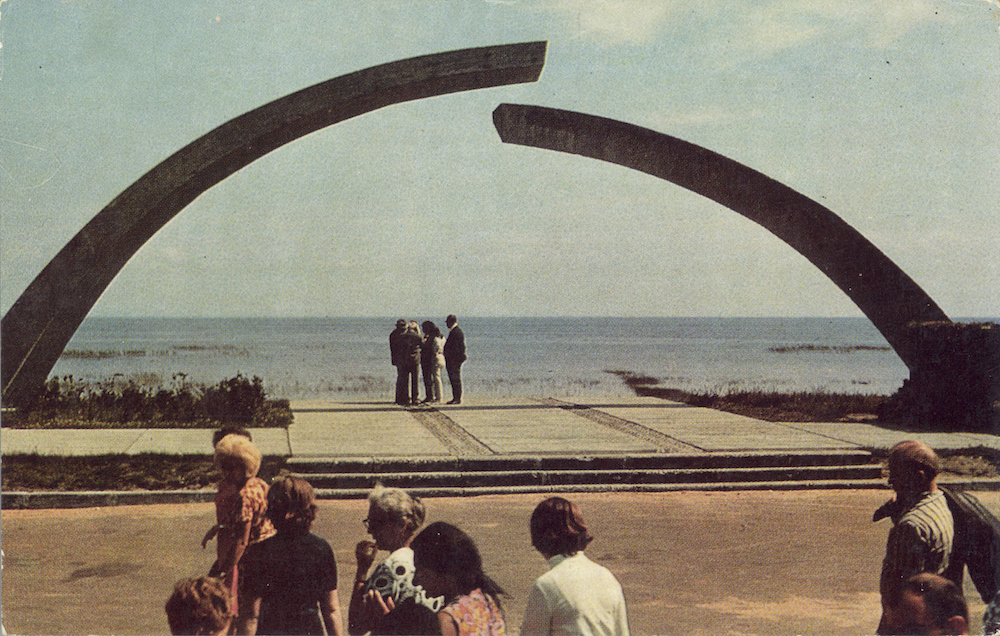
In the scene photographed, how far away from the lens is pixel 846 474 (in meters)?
9.98

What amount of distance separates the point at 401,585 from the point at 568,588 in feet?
1.95

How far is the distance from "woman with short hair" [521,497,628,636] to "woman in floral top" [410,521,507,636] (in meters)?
0.15

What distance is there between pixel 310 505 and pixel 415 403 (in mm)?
12244

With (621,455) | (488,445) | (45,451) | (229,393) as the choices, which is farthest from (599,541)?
(229,393)

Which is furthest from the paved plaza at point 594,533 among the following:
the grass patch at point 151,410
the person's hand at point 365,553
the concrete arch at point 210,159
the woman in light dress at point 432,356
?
the woman in light dress at point 432,356

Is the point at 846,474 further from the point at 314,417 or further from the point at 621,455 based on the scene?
the point at 314,417

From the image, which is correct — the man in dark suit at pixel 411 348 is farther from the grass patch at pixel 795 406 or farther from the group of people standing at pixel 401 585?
the group of people standing at pixel 401 585

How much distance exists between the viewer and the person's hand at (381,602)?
3.11m

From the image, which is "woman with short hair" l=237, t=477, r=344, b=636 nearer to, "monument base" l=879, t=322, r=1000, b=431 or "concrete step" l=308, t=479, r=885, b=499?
"concrete step" l=308, t=479, r=885, b=499

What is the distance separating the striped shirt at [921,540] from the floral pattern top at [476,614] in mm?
1564

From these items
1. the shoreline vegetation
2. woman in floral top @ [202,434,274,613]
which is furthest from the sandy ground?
woman in floral top @ [202,434,274,613]

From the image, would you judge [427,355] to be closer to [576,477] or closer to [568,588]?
[576,477]

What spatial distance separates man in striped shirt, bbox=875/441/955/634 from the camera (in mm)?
3420

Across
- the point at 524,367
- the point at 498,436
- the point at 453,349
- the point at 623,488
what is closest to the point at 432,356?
the point at 453,349
